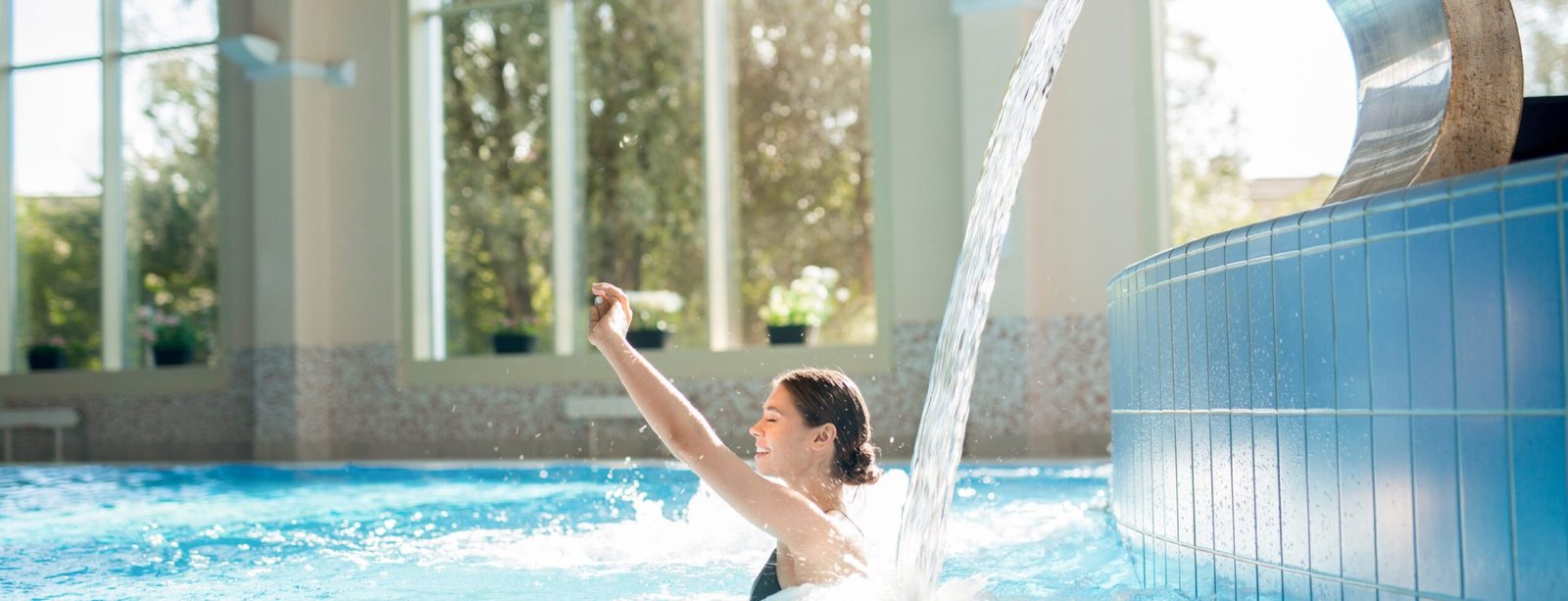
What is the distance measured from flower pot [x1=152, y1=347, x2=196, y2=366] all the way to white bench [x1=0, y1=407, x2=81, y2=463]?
765mm

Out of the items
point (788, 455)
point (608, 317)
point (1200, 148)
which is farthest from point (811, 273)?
point (608, 317)

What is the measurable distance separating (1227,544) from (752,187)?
7.29 meters

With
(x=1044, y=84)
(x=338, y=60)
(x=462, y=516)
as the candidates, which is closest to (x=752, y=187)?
(x=338, y=60)

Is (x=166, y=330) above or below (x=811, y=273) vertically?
below

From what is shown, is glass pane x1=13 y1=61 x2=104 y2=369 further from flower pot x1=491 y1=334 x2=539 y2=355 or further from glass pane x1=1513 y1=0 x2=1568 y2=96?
glass pane x1=1513 y1=0 x2=1568 y2=96

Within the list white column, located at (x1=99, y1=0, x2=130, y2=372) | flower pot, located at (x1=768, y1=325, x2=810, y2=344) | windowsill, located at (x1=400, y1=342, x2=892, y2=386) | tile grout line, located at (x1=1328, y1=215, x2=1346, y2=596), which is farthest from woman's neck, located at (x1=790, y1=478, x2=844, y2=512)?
white column, located at (x1=99, y1=0, x2=130, y2=372)

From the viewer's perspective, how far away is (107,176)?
34.4ft

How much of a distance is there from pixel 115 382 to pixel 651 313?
4048 mm

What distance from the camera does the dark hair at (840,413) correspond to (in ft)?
7.85

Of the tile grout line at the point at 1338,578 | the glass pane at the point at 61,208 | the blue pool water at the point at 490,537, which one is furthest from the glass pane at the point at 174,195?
the tile grout line at the point at 1338,578

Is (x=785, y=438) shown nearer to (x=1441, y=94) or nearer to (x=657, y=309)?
(x=1441, y=94)

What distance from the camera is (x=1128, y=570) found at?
3.15 meters

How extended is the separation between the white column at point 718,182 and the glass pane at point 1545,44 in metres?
4.69

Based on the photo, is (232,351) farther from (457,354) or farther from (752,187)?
(752,187)
